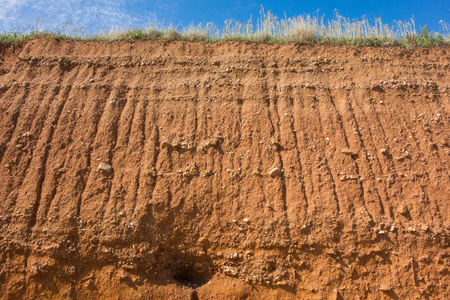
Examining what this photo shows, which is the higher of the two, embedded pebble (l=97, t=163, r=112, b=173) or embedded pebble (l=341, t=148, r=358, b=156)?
embedded pebble (l=341, t=148, r=358, b=156)

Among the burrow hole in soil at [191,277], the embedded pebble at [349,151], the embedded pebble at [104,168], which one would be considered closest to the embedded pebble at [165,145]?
the embedded pebble at [104,168]

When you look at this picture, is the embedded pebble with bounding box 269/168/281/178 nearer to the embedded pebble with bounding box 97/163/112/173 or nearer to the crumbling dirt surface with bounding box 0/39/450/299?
the crumbling dirt surface with bounding box 0/39/450/299

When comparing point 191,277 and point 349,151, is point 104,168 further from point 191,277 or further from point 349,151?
point 349,151

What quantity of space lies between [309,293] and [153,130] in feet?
10.7

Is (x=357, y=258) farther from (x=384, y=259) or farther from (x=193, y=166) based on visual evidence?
(x=193, y=166)

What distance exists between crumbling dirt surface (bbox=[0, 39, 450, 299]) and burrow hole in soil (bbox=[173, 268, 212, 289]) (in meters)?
0.03

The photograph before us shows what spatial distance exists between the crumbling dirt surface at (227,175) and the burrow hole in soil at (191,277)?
32 millimetres

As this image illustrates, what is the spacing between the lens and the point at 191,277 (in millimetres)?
4215

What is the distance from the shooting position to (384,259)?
3846 mm

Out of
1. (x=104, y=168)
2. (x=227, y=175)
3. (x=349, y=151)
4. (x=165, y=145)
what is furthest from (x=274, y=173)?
(x=104, y=168)

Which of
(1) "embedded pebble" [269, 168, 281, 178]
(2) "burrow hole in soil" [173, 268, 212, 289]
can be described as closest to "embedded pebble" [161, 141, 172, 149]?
(1) "embedded pebble" [269, 168, 281, 178]

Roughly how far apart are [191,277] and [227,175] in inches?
59.5

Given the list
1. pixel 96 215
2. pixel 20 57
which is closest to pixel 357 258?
pixel 96 215

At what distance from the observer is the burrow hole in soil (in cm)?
410
